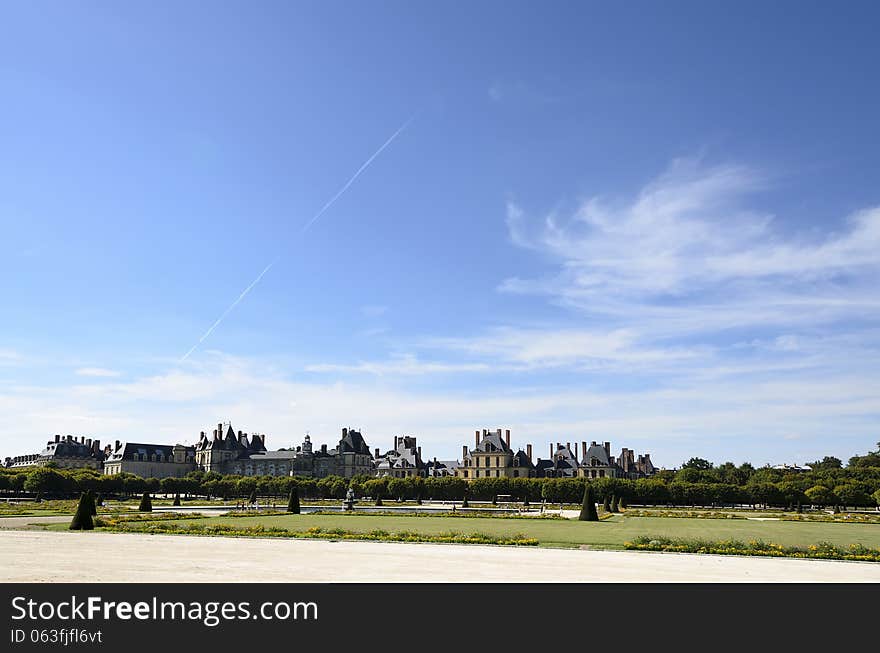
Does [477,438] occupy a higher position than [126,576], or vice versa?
[477,438]

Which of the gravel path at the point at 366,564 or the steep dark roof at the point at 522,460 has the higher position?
the steep dark roof at the point at 522,460

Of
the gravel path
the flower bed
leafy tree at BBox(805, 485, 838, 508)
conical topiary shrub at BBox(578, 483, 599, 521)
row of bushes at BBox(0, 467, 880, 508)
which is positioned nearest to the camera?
the gravel path

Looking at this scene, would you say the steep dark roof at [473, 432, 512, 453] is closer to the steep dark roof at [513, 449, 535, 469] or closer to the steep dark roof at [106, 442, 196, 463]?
the steep dark roof at [513, 449, 535, 469]

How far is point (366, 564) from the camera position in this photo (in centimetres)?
2019

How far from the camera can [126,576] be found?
1669 centimetres

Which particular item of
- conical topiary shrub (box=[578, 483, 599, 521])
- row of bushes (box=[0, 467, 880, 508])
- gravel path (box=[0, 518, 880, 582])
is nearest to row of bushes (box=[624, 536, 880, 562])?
gravel path (box=[0, 518, 880, 582])

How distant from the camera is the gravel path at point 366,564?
56.7 ft

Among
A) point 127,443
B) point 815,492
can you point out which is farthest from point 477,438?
point 127,443

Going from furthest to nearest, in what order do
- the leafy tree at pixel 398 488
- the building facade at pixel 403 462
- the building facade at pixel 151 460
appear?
the building facade at pixel 151 460, the building facade at pixel 403 462, the leafy tree at pixel 398 488

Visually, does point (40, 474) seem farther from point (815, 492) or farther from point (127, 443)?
point (815, 492)

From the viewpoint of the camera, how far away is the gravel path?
1730 cm

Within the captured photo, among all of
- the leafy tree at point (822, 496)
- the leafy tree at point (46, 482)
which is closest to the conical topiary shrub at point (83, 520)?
the leafy tree at point (46, 482)

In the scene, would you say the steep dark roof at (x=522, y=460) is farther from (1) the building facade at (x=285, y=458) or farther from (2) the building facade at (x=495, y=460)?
(1) the building facade at (x=285, y=458)
